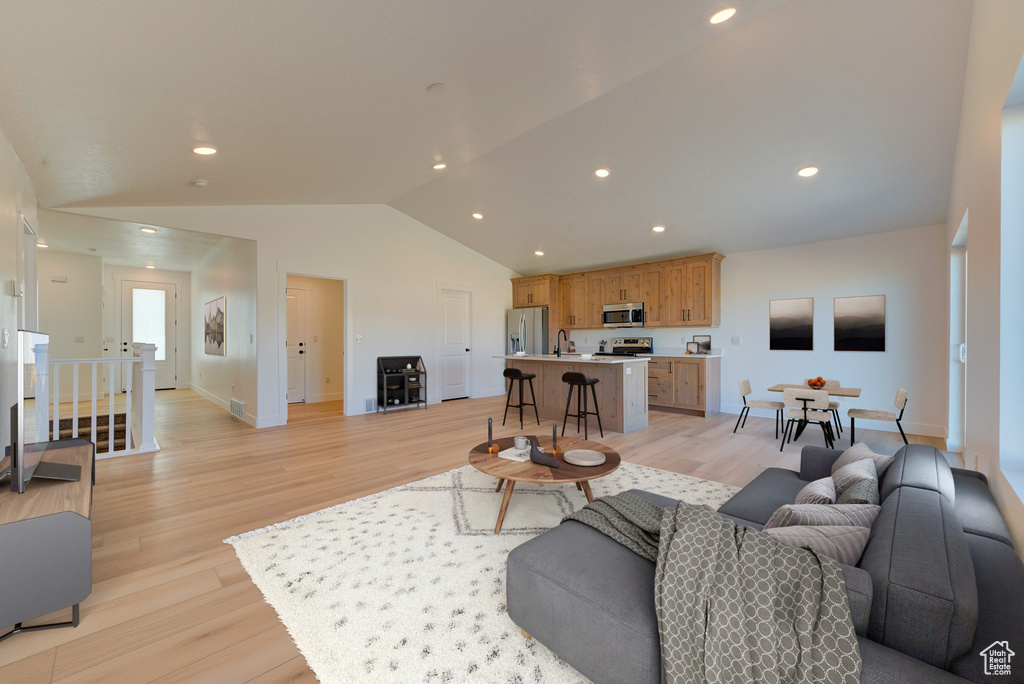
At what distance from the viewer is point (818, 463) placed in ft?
8.38

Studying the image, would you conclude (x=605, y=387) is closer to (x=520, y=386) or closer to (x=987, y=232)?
(x=520, y=386)

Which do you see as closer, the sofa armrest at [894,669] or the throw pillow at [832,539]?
the sofa armrest at [894,669]

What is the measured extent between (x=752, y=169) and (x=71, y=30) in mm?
5086

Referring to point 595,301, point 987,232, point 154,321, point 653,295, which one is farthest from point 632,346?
point 154,321

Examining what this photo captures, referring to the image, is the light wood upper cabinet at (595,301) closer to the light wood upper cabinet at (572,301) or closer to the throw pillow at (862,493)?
the light wood upper cabinet at (572,301)

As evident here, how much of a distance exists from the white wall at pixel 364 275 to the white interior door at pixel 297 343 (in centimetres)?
188

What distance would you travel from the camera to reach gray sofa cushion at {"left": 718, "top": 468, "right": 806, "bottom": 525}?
80.3 inches

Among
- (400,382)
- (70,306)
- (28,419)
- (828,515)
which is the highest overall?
(70,306)

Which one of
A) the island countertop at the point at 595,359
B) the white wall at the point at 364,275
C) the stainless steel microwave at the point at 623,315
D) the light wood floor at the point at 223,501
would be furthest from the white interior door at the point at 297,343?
the stainless steel microwave at the point at 623,315

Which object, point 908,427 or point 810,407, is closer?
point 810,407

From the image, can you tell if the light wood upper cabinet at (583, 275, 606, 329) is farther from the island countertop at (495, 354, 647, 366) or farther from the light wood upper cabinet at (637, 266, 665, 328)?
the island countertop at (495, 354, 647, 366)

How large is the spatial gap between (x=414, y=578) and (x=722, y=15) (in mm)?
3651

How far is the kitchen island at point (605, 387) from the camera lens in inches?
203

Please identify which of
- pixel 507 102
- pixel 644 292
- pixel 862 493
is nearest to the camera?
pixel 862 493
